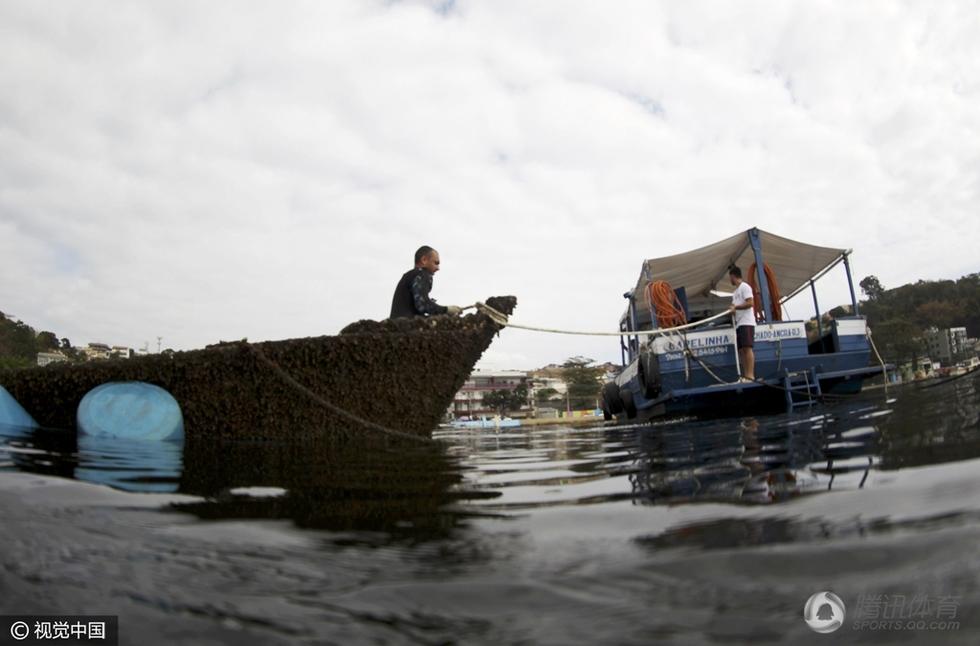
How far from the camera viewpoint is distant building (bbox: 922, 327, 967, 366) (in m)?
55.5

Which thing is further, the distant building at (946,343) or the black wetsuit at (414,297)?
the distant building at (946,343)

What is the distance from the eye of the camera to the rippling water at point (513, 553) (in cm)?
104

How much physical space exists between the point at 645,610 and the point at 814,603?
0.30 meters

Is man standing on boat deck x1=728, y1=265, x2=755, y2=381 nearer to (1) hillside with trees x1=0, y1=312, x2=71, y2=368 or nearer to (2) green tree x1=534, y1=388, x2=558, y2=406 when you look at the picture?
(1) hillside with trees x1=0, y1=312, x2=71, y2=368

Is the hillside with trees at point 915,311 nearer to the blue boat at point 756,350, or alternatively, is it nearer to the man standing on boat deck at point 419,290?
the blue boat at point 756,350

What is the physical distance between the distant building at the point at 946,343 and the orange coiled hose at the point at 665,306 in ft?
191

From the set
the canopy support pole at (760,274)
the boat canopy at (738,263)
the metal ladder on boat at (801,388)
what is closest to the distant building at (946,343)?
the boat canopy at (738,263)

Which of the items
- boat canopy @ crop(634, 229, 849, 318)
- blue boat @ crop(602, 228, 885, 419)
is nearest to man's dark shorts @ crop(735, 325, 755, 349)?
blue boat @ crop(602, 228, 885, 419)

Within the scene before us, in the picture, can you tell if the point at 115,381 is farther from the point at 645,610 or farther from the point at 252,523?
the point at 645,610

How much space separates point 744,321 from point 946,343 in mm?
60087

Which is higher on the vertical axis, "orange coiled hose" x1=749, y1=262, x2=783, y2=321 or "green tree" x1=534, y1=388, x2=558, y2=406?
"orange coiled hose" x1=749, y1=262, x2=783, y2=321

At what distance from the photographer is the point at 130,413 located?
4520 mm

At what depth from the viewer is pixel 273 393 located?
4668 mm

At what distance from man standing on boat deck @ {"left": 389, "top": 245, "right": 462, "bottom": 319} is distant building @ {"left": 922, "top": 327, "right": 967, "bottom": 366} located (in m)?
64.1
